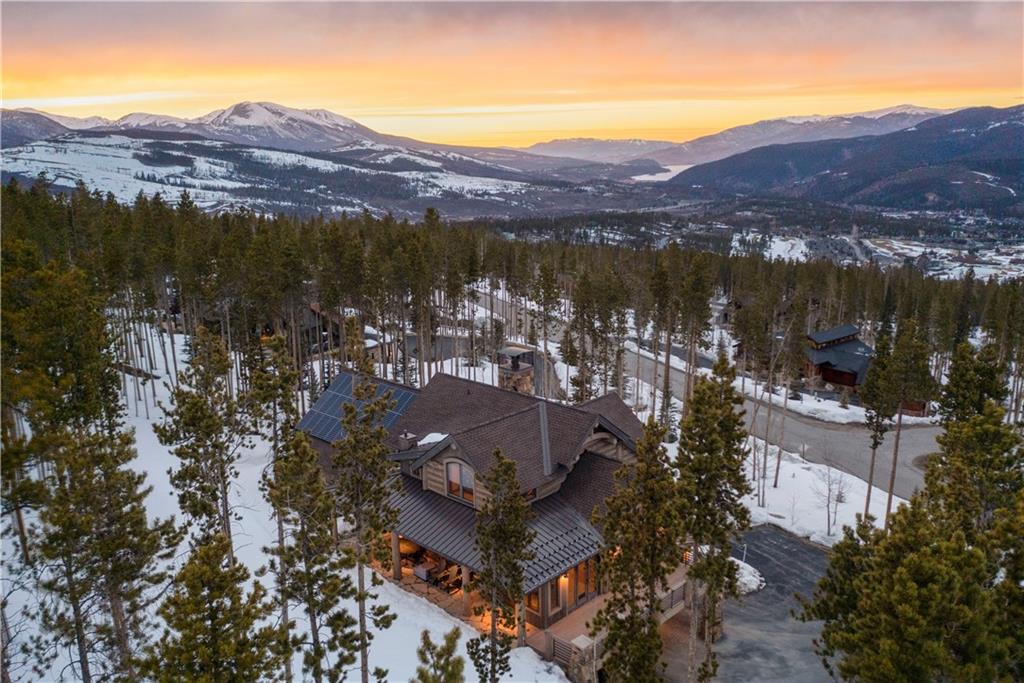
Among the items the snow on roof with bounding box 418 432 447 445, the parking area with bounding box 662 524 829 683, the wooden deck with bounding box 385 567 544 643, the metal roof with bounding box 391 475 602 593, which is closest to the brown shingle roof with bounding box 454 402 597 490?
the metal roof with bounding box 391 475 602 593

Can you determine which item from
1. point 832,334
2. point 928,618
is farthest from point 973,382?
point 832,334

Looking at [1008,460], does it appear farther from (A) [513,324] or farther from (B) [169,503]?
(A) [513,324]

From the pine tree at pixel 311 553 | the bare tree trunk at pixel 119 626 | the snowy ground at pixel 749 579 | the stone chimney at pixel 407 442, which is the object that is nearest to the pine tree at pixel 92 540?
the bare tree trunk at pixel 119 626

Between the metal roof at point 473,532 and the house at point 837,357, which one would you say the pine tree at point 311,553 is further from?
the house at point 837,357

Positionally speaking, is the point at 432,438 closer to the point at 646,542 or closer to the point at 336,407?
the point at 336,407

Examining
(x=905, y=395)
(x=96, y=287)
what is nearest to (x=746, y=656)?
(x=905, y=395)

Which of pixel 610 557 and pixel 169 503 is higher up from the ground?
pixel 610 557
